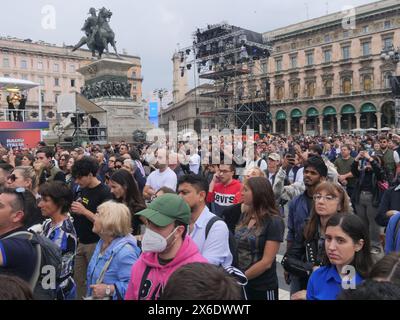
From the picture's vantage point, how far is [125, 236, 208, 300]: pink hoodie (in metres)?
2.27

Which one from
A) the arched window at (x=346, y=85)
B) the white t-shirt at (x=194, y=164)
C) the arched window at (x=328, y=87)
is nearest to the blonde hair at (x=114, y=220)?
the white t-shirt at (x=194, y=164)

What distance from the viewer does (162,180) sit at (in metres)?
6.32

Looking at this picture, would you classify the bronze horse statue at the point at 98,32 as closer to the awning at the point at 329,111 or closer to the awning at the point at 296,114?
the awning at the point at 329,111

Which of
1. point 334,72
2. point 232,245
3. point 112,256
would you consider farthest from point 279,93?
point 112,256

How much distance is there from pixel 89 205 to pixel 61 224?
839mm

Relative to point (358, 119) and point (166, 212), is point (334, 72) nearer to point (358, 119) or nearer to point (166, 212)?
point (358, 119)

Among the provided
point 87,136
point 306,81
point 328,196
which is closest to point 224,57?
point 306,81

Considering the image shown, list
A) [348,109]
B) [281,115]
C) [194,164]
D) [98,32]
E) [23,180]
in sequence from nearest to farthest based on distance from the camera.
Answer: [23,180] → [194,164] → [98,32] → [348,109] → [281,115]

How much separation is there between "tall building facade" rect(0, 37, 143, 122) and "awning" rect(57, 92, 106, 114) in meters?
39.9

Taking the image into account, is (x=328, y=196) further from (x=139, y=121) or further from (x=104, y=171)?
(x=139, y=121)

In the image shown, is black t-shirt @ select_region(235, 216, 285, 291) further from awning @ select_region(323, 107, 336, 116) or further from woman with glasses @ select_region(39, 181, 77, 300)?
awning @ select_region(323, 107, 336, 116)
